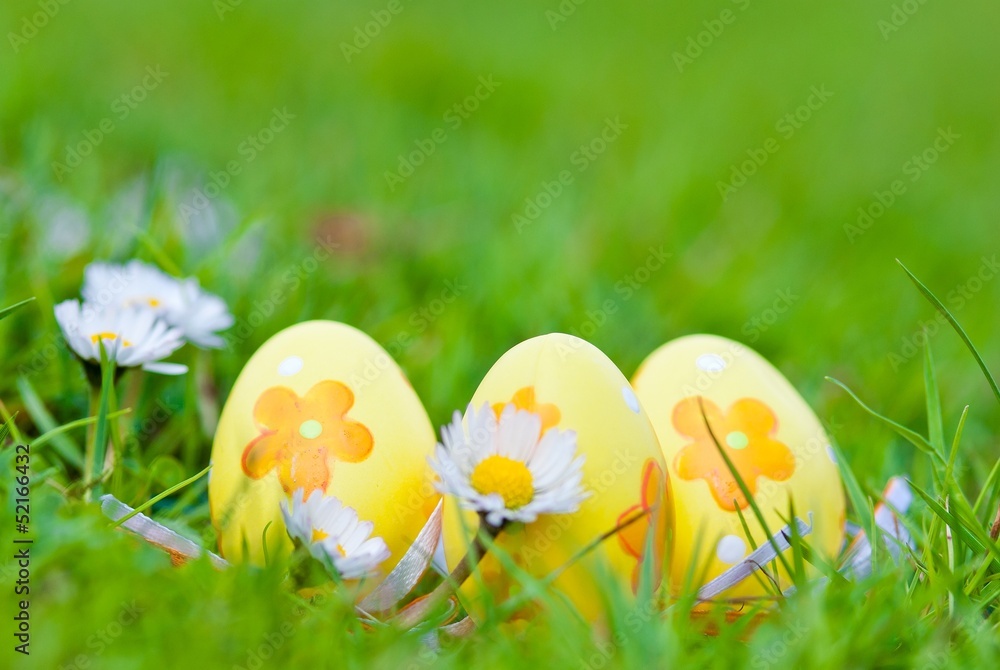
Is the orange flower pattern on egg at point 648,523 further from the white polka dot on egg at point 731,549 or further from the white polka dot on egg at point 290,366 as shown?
the white polka dot on egg at point 290,366

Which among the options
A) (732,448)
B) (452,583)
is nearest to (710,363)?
(732,448)

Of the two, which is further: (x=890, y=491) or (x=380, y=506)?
(x=890, y=491)

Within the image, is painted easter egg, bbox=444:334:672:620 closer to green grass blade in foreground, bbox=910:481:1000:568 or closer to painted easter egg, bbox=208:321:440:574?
painted easter egg, bbox=208:321:440:574

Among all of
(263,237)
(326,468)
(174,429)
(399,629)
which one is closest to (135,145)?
(263,237)

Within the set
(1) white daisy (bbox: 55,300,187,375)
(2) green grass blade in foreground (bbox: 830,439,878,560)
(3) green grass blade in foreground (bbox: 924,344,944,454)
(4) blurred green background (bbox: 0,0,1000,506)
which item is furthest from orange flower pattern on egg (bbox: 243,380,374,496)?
(3) green grass blade in foreground (bbox: 924,344,944,454)

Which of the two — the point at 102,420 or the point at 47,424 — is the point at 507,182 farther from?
the point at 102,420

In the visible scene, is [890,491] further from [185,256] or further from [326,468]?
[185,256]
